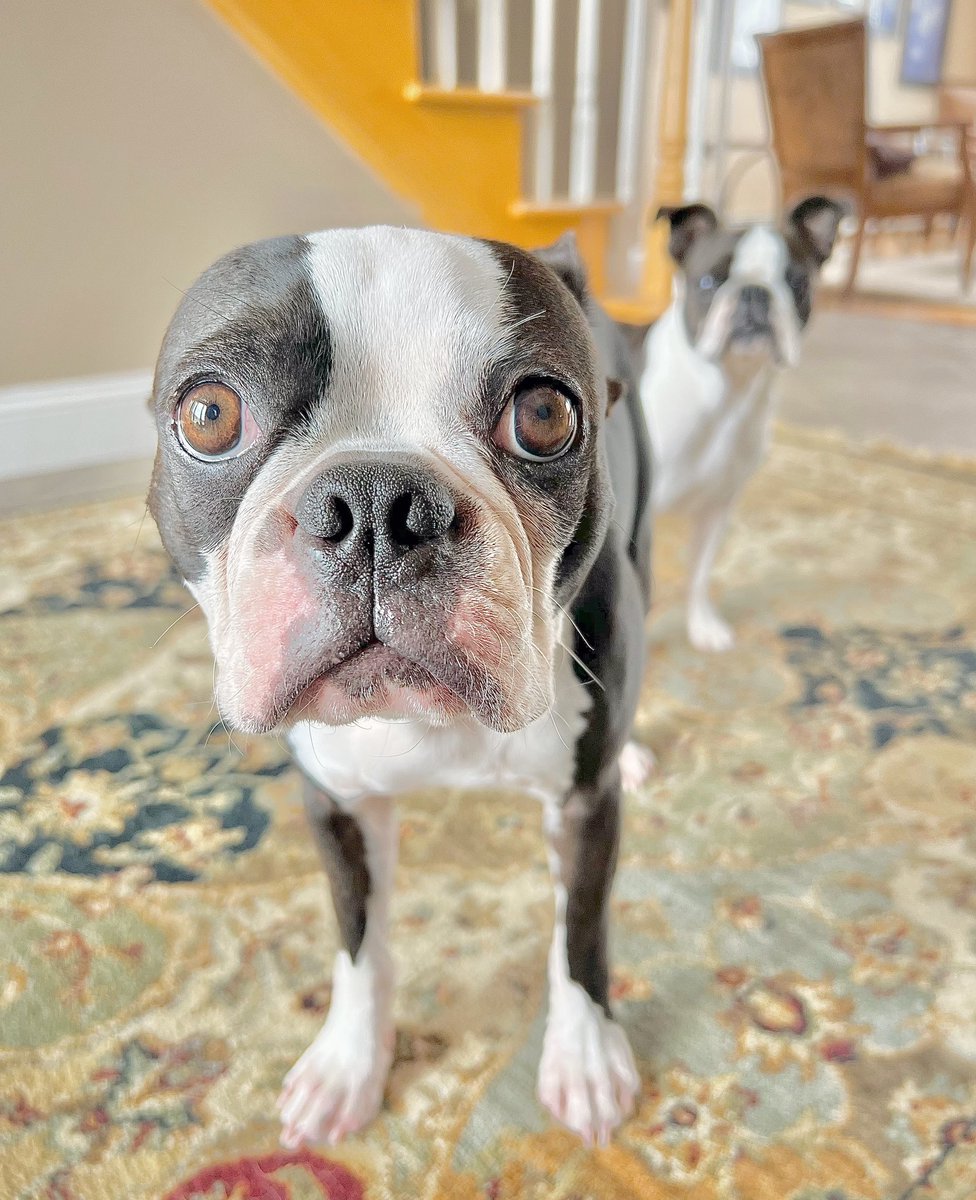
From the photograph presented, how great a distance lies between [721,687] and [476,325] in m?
1.14

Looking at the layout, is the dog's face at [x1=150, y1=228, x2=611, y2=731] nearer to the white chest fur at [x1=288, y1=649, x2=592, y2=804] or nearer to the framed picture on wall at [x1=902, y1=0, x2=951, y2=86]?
the white chest fur at [x1=288, y1=649, x2=592, y2=804]

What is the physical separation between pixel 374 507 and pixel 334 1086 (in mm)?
631

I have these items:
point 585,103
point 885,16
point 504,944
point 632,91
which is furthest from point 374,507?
point 885,16

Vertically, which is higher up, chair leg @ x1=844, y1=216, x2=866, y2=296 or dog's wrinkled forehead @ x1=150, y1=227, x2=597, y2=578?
dog's wrinkled forehead @ x1=150, y1=227, x2=597, y2=578

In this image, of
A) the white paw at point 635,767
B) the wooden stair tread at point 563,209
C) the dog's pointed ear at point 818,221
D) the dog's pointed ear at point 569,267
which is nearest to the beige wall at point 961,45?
the wooden stair tread at point 563,209

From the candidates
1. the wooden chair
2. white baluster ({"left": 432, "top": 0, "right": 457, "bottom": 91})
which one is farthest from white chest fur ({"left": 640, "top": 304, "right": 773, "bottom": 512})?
the wooden chair

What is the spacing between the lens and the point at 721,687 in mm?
1684

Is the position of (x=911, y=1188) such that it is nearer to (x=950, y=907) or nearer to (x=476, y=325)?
(x=950, y=907)

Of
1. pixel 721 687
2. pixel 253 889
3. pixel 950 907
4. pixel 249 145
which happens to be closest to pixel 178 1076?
pixel 253 889

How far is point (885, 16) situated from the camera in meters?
8.52

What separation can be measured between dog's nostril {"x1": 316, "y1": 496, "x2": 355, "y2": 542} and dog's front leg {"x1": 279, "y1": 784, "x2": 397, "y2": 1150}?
391 mm

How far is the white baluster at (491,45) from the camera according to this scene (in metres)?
3.02

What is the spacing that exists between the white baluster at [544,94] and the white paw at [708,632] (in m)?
2.01

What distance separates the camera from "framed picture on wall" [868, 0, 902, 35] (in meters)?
8.36
